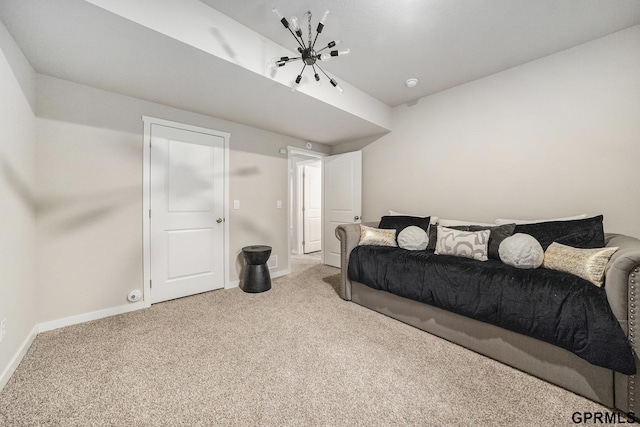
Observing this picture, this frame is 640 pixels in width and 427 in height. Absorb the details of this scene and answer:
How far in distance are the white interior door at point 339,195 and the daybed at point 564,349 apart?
2044 mm

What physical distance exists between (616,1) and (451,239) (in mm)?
2057

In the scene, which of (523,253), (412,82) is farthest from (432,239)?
(412,82)

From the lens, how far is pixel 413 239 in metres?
2.55

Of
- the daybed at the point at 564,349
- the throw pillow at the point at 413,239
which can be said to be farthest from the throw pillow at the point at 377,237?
Result: the daybed at the point at 564,349

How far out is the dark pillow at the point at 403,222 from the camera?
9.41 feet

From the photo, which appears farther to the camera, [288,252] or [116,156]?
[288,252]

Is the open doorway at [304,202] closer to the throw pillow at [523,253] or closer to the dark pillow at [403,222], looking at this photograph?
the dark pillow at [403,222]

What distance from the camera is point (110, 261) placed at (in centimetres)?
240

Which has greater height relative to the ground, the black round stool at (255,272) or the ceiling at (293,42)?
the ceiling at (293,42)

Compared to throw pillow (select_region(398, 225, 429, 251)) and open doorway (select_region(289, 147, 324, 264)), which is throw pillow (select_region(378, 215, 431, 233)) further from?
open doorway (select_region(289, 147, 324, 264))

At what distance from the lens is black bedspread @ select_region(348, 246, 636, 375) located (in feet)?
4.08

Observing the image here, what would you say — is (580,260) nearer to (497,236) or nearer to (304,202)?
(497,236)

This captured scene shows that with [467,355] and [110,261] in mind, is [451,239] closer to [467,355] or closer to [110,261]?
[467,355]

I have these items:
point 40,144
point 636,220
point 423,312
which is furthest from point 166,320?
point 636,220
